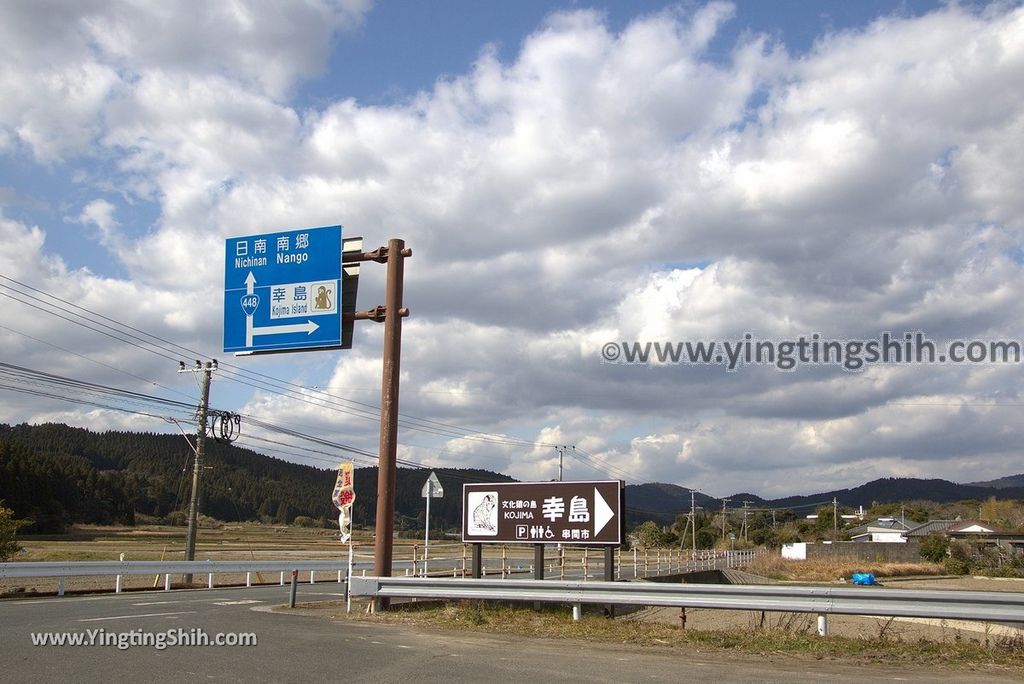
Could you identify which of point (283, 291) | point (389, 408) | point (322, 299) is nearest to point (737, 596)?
point (389, 408)

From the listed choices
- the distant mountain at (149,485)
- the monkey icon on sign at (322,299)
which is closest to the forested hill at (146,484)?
the distant mountain at (149,485)

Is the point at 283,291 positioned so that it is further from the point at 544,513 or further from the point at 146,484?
the point at 146,484

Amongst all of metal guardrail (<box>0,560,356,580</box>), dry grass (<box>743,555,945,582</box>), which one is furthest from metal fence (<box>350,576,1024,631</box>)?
dry grass (<box>743,555,945,582</box>)

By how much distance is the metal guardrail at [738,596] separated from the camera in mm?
12172

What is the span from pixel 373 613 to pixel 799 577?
45.6m

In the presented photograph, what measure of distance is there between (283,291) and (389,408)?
13.6 feet

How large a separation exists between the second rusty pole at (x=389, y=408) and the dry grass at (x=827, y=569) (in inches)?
1658

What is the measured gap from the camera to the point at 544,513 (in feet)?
64.7

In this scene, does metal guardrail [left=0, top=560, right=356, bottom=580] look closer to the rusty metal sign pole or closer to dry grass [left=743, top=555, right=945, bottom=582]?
the rusty metal sign pole

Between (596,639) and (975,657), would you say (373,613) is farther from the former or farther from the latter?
(975,657)

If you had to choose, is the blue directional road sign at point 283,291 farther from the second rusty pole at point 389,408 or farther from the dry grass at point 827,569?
the dry grass at point 827,569

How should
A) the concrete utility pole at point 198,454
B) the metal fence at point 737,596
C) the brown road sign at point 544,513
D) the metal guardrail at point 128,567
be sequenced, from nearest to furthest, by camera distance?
1. the metal fence at point 737,596
2. the brown road sign at point 544,513
3. the metal guardrail at point 128,567
4. the concrete utility pole at point 198,454

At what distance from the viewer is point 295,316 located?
20344 mm

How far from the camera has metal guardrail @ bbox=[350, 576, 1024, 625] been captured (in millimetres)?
12172
